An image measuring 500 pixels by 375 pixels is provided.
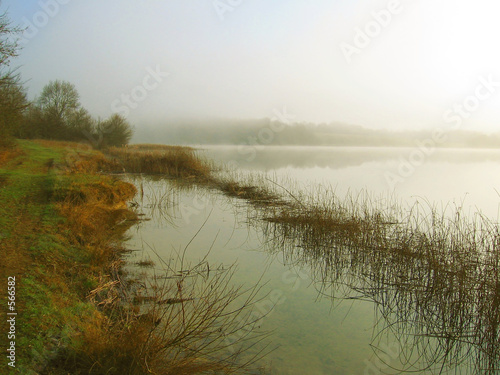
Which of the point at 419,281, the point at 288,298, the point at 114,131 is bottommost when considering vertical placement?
the point at 288,298

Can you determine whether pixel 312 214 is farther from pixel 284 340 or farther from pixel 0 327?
pixel 0 327

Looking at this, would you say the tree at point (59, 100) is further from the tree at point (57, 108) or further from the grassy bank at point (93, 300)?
the grassy bank at point (93, 300)

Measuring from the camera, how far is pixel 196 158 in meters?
18.9

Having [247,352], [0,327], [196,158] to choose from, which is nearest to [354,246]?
[247,352]

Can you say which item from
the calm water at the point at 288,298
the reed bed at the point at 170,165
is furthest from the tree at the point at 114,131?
the calm water at the point at 288,298

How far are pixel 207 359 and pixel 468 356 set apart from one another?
251 centimetres

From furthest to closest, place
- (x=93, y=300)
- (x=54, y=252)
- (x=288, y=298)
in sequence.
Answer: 1. (x=288, y=298)
2. (x=54, y=252)
3. (x=93, y=300)

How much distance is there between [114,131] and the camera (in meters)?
31.8

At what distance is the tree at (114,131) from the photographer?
3144 centimetres

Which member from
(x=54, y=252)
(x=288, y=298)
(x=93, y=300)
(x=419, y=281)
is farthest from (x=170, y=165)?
(x=419, y=281)

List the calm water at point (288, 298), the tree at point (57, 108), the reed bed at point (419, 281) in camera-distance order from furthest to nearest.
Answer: the tree at point (57, 108) → the reed bed at point (419, 281) → the calm water at point (288, 298)

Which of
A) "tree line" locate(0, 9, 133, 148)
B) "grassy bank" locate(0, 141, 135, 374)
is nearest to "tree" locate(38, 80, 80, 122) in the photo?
"tree line" locate(0, 9, 133, 148)

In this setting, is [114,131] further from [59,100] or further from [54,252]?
[54,252]

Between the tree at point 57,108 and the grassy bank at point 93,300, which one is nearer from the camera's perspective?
the grassy bank at point 93,300
